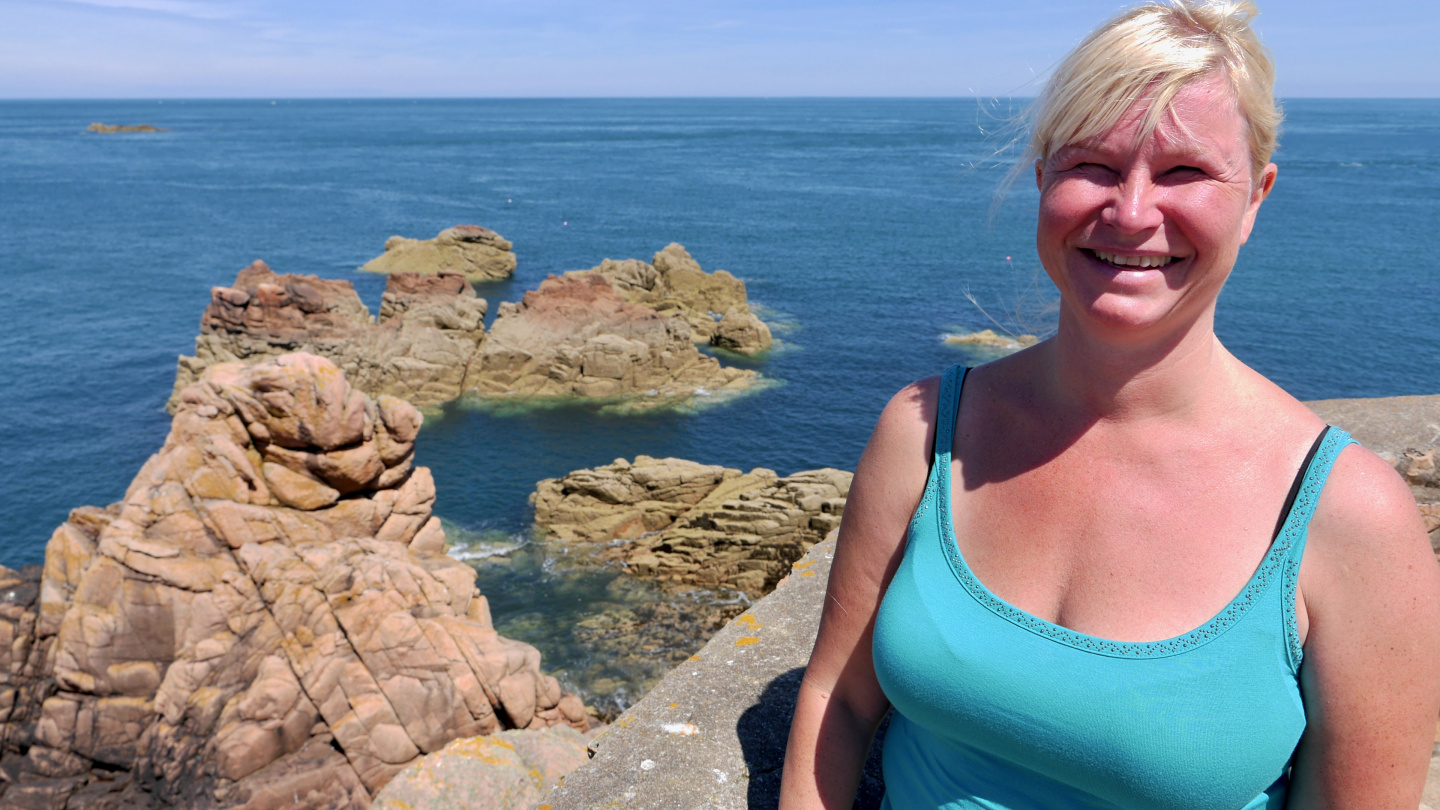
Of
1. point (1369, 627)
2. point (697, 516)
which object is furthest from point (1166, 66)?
point (697, 516)

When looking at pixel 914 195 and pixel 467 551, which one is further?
pixel 914 195

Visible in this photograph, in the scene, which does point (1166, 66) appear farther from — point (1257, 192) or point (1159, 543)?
point (1159, 543)

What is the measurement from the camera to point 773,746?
3.68 m

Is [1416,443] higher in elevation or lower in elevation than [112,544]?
higher

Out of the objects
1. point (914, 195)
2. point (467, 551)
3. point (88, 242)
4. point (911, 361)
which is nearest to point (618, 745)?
point (467, 551)

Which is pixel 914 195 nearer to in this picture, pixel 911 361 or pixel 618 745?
pixel 911 361

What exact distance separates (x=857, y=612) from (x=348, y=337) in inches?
1536

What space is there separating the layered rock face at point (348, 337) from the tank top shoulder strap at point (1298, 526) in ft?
119

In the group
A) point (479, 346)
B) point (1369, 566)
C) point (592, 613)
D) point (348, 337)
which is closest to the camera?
point (1369, 566)

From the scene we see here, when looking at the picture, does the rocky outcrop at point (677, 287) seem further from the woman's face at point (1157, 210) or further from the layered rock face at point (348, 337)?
the woman's face at point (1157, 210)

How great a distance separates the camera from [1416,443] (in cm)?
567

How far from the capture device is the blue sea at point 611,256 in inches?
1187

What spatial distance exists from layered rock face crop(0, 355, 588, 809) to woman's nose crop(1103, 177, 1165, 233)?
12.6 meters

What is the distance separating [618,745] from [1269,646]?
260 cm
